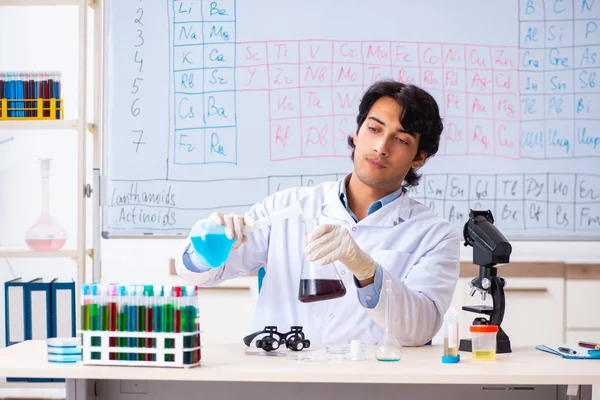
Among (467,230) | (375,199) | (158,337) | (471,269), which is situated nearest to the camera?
(158,337)

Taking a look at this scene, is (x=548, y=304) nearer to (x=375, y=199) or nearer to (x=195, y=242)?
(x=375, y=199)

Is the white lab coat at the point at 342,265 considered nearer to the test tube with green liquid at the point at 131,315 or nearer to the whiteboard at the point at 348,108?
the test tube with green liquid at the point at 131,315

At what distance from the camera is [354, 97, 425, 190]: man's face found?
198cm

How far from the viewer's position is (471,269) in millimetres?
3053

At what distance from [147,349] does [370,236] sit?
2.49 feet

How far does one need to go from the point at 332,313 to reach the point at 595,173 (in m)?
1.72

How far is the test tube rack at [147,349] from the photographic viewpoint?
139 cm

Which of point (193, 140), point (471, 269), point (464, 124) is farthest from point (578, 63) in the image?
point (193, 140)

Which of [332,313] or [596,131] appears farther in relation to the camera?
[596,131]

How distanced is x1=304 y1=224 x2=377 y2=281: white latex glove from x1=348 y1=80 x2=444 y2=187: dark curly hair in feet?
1.58

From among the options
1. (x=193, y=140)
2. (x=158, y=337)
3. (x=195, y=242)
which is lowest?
(x=158, y=337)

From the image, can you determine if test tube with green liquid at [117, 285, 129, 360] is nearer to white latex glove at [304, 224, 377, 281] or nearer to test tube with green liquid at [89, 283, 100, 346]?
test tube with green liquid at [89, 283, 100, 346]

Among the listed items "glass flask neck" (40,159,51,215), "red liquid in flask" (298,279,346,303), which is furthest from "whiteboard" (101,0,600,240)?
"red liquid in flask" (298,279,346,303)

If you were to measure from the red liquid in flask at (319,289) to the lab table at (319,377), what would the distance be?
0.38ft
